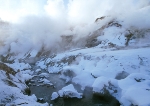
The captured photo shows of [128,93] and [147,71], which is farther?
[147,71]

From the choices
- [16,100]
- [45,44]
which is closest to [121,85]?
[16,100]

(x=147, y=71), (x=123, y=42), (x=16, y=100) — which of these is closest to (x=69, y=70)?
(x=147, y=71)

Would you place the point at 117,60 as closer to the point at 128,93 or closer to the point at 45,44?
the point at 128,93

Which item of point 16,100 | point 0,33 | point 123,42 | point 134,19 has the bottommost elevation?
point 16,100

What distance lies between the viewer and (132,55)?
35219 mm

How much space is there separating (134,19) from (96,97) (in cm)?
6184

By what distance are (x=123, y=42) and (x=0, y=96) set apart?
5073 centimetres

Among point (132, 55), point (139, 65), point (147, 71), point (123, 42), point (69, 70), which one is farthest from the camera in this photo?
point (123, 42)

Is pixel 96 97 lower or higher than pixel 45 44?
lower

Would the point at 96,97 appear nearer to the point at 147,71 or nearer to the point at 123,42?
the point at 147,71

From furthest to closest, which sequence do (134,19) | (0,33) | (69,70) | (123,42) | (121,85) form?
1. (0,33)
2. (134,19)
3. (123,42)
4. (69,70)
5. (121,85)

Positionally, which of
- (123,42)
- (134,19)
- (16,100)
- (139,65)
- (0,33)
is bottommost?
(16,100)

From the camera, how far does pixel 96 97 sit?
25562 millimetres

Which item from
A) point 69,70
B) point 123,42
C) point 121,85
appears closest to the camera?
point 121,85
